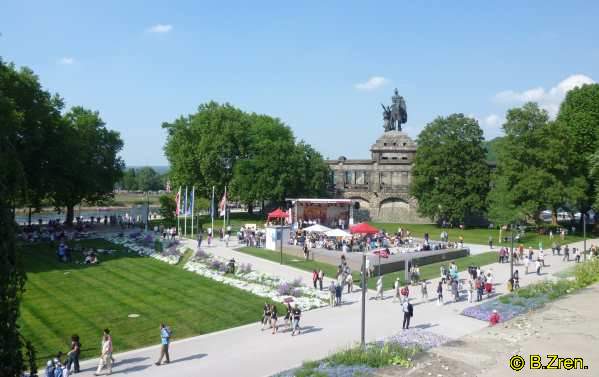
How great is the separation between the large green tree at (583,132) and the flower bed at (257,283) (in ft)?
120

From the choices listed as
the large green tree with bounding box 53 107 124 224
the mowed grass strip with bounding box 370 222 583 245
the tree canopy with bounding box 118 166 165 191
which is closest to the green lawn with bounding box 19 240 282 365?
the large green tree with bounding box 53 107 124 224

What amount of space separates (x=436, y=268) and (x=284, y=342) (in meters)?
18.9

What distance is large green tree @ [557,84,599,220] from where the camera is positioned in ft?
176

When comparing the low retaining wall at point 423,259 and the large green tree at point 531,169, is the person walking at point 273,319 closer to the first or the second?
the low retaining wall at point 423,259

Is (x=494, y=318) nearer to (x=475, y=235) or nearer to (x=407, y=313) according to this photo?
(x=407, y=313)

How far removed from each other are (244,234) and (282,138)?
78.2ft

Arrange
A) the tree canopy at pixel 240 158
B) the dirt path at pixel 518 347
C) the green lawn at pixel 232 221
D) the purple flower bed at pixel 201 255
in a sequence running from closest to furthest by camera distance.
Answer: the dirt path at pixel 518 347
the purple flower bed at pixel 201 255
the green lawn at pixel 232 221
the tree canopy at pixel 240 158

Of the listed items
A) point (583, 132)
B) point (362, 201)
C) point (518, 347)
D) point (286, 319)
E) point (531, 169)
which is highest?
point (583, 132)


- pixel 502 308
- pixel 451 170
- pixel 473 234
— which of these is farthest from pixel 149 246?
pixel 451 170

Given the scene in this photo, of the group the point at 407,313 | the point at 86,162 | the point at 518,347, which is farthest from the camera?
the point at 86,162

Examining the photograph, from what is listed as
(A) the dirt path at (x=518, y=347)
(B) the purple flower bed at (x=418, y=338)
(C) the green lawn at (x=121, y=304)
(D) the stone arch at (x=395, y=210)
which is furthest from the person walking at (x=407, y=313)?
(D) the stone arch at (x=395, y=210)

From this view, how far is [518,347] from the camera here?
9.60 meters

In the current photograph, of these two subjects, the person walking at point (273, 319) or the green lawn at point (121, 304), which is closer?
the green lawn at point (121, 304)

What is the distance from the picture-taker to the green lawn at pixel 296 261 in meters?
33.0
